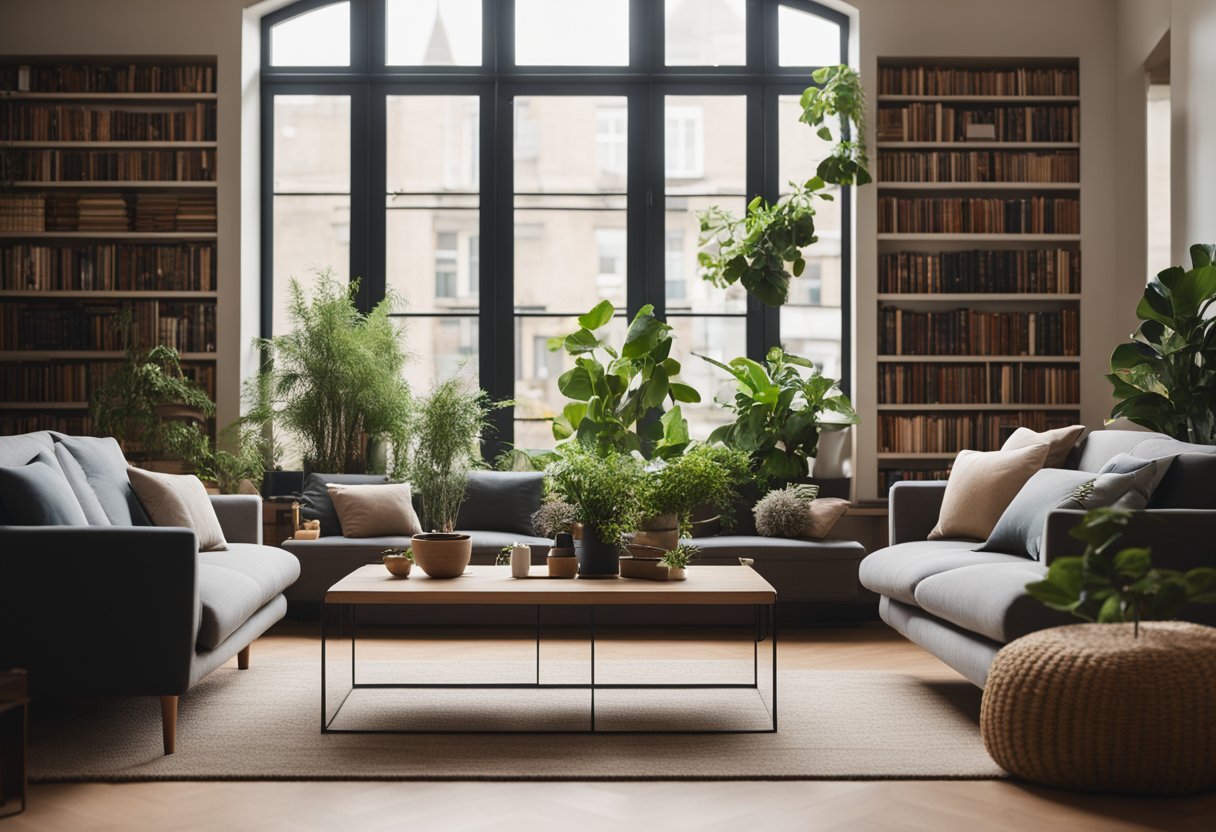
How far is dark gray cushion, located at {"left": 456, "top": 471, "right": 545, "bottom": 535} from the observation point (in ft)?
19.9

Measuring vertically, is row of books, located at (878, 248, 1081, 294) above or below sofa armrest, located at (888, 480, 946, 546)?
above

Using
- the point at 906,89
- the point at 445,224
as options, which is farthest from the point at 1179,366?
the point at 445,224

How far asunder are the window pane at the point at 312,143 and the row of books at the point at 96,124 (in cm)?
51

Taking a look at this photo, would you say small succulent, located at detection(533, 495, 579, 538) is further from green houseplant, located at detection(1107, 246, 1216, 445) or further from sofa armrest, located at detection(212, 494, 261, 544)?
green houseplant, located at detection(1107, 246, 1216, 445)

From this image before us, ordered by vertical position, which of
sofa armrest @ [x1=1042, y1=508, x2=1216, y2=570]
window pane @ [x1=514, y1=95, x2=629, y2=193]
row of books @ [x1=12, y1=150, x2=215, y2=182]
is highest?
window pane @ [x1=514, y1=95, x2=629, y2=193]

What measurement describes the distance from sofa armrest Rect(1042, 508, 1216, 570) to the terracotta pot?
1912mm

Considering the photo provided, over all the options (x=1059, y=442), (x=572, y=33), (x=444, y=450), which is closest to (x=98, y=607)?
(x=444, y=450)

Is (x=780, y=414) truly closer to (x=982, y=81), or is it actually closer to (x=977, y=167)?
(x=977, y=167)

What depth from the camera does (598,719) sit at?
12.9 feet

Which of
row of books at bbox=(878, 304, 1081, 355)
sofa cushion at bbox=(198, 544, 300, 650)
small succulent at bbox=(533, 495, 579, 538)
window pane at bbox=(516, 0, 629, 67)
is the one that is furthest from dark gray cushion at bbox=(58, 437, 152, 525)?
row of books at bbox=(878, 304, 1081, 355)

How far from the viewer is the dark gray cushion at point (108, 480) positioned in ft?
14.1

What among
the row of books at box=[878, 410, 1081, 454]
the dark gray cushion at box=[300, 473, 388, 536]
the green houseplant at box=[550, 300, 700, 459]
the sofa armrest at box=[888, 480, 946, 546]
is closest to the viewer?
the sofa armrest at box=[888, 480, 946, 546]

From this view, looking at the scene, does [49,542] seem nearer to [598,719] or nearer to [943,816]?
[598,719]

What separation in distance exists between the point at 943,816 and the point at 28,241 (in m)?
6.18
